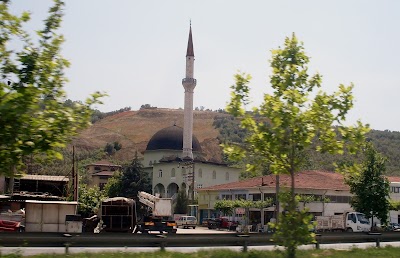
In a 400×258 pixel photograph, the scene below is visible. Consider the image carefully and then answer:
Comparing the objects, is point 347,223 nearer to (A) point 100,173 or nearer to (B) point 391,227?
(B) point 391,227

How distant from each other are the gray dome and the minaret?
26.6ft

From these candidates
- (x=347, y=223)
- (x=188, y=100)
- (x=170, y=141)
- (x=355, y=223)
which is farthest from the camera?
(x=170, y=141)

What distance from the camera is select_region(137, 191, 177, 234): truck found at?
146ft

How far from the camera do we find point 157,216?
48.8 meters

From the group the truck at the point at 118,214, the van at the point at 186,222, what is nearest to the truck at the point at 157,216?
the truck at the point at 118,214

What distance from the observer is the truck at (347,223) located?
163 feet

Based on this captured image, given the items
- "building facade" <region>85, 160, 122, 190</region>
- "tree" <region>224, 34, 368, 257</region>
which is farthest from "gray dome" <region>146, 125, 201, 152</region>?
"tree" <region>224, 34, 368, 257</region>

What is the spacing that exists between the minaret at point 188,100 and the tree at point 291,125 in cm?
7802

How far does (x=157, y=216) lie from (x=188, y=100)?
48082 millimetres

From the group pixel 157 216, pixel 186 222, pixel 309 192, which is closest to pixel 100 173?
pixel 186 222

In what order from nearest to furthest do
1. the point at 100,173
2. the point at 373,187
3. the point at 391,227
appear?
the point at 373,187 < the point at 391,227 < the point at 100,173

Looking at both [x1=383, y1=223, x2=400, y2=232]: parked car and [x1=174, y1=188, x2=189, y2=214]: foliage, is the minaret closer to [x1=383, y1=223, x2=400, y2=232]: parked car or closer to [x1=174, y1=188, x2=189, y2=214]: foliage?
[x1=174, y1=188, x2=189, y2=214]: foliage

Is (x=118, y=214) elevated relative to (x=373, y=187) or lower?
lower

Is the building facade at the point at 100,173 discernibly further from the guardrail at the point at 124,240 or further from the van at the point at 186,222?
the guardrail at the point at 124,240
